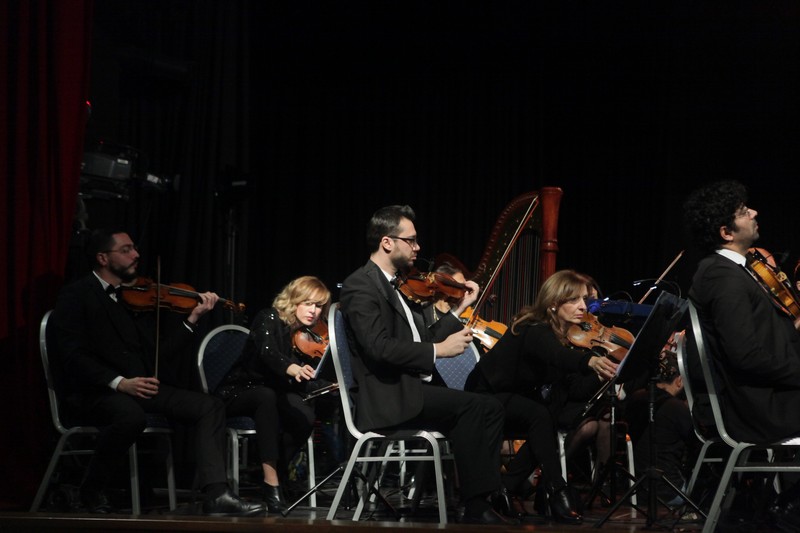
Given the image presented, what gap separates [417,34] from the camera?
7859 mm

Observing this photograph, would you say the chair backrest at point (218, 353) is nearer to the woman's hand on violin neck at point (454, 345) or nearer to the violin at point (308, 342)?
the violin at point (308, 342)

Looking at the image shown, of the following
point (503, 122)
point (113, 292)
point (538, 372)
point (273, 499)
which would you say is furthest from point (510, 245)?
point (503, 122)

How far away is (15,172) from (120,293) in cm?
74

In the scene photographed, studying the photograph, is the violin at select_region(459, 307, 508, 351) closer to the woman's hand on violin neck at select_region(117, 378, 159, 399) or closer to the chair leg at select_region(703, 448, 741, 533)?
the woman's hand on violin neck at select_region(117, 378, 159, 399)

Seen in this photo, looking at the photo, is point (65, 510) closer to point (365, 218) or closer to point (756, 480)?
point (756, 480)

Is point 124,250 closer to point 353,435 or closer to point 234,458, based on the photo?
point 234,458

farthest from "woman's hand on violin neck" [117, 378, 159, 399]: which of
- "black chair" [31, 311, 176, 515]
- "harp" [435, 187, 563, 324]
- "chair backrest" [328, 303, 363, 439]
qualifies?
"harp" [435, 187, 563, 324]

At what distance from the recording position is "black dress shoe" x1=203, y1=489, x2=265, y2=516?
4211 mm

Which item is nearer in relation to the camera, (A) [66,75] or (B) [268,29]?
(A) [66,75]

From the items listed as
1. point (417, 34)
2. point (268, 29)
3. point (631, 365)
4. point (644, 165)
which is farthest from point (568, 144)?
point (631, 365)

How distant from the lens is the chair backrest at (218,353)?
16.6 feet

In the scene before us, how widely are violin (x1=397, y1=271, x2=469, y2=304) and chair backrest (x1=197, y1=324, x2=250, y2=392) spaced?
1.18 metres

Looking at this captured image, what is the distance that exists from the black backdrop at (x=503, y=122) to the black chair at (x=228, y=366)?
1.77 meters

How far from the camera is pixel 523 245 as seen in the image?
5.26m
